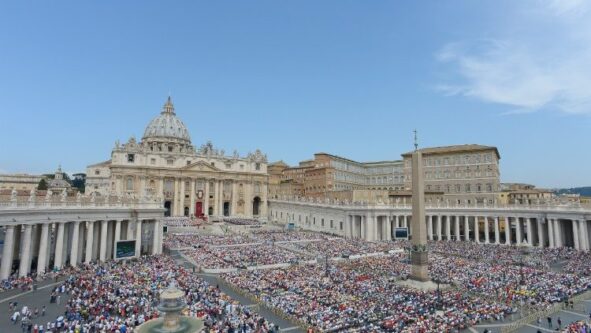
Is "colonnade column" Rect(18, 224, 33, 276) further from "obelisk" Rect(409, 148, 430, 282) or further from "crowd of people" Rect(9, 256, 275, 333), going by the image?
"obelisk" Rect(409, 148, 430, 282)

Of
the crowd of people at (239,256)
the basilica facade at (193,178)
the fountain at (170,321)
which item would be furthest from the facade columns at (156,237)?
the basilica facade at (193,178)

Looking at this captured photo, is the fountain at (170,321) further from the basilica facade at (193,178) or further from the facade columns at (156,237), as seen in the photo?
the basilica facade at (193,178)

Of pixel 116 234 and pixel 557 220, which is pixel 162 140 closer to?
pixel 116 234

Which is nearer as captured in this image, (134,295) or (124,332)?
(124,332)

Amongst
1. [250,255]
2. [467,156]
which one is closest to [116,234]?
[250,255]

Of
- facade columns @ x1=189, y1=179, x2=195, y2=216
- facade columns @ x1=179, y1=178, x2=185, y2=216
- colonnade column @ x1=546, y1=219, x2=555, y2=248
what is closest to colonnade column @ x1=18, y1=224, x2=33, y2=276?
colonnade column @ x1=546, y1=219, x2=555, y2=248

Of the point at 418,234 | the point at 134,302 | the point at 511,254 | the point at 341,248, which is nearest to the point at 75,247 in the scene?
the point at 134,302

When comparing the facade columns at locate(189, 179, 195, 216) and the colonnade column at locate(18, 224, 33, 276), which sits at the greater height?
the facade columns at locate(189, 179, 195, 216)
